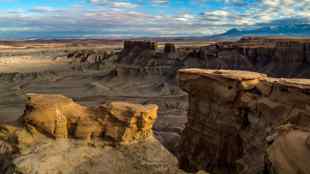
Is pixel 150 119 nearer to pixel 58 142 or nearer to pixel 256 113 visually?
pixel 58 142

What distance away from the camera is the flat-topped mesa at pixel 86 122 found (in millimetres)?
11258

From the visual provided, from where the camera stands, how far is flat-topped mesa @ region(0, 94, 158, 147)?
1126cm

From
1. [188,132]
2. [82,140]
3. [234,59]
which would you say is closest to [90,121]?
[82,140]

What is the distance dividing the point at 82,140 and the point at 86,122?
600 millimetres

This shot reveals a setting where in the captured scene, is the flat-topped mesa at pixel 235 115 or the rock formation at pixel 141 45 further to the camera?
the rock formation at pixel 141 45

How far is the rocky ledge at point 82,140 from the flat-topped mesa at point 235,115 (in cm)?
356

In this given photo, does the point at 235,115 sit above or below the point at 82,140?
above

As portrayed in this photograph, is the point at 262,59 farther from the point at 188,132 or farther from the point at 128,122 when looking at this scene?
the point at 128,122

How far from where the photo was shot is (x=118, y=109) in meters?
11.8

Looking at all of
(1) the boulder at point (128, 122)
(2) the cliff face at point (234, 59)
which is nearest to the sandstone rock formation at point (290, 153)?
(1) the boulder at point (128, 122)

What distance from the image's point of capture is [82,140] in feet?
37.2

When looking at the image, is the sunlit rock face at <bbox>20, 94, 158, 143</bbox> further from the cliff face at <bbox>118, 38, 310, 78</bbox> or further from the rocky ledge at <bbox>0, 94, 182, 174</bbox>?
the cliff face at <bbox>118, 38, 310, 78</bbox>

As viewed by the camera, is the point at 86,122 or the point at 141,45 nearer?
the point at 86,122

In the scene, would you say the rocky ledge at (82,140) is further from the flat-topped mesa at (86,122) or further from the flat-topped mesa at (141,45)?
the flat-topped mesa at (141,45)
